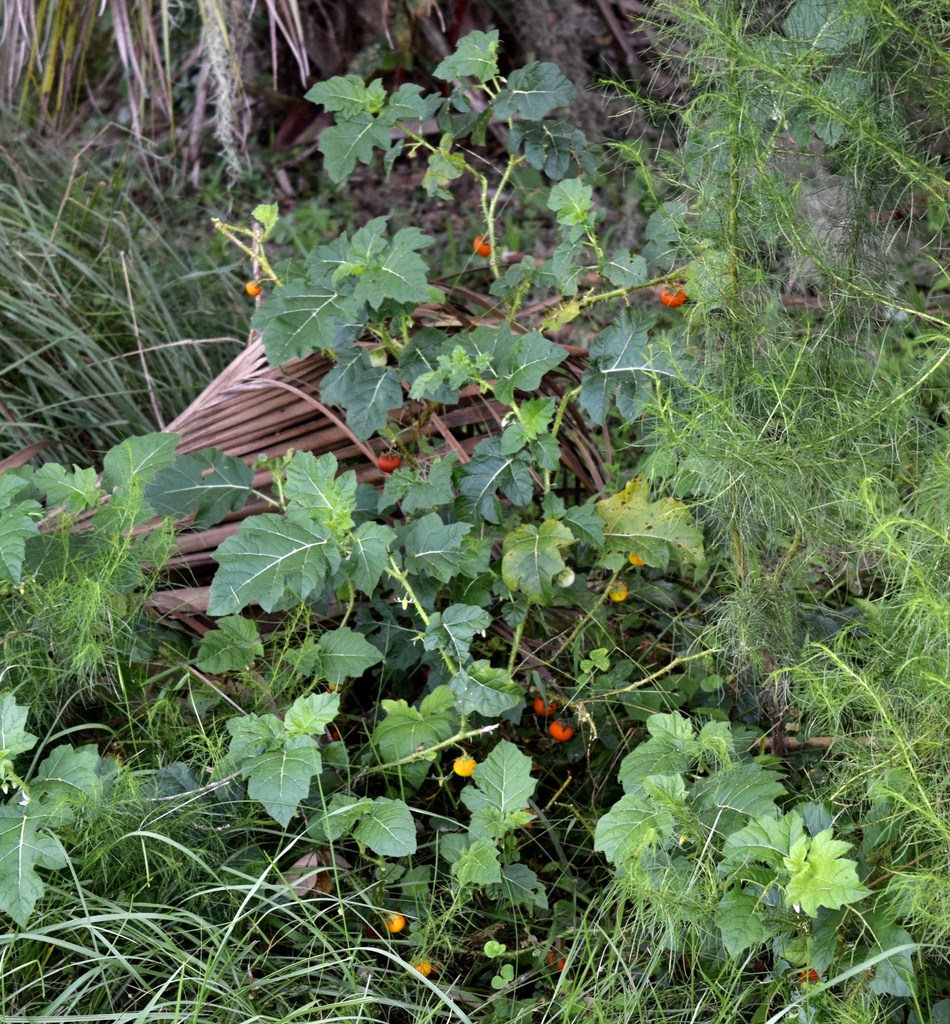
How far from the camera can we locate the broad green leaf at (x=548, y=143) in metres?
1.94

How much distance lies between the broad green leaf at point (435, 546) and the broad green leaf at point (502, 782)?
276 mm

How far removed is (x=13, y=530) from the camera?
1.62 m

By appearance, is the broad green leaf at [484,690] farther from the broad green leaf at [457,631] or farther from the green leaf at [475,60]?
the green leaf at [475,60]

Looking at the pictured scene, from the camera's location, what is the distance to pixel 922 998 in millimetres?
1484

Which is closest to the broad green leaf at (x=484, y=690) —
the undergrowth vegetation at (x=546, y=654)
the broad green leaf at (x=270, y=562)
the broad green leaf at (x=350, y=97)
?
the undergrowth vegetation at (x=546, y=654)

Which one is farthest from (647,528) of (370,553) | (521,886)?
(521,886)

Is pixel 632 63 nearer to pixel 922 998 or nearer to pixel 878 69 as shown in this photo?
pixel 878 69

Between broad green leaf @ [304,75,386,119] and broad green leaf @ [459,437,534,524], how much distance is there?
595mm

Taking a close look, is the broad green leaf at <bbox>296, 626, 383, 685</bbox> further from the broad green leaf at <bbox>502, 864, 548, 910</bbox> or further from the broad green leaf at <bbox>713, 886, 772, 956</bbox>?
the broad green leaf at <bbox>713, 886, 772, 956</bbox>

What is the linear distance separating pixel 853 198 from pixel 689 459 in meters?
0.47

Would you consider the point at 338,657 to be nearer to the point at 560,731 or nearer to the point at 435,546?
the point at 435,546

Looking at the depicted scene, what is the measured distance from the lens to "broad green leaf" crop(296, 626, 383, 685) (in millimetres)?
1708

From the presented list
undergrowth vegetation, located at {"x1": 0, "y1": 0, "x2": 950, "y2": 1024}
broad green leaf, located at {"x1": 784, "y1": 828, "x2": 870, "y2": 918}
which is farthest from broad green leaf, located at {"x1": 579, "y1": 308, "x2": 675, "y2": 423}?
broad green leaf, located at {"x1": 784, "y1": 828, "x2": 870, "y2": 918}

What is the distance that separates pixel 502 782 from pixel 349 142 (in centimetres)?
105
